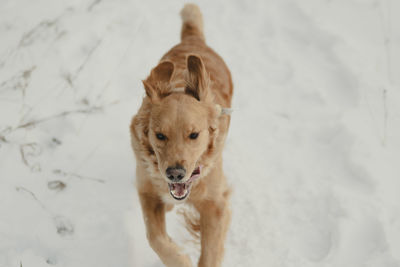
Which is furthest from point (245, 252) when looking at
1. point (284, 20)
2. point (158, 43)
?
point (284, 20)

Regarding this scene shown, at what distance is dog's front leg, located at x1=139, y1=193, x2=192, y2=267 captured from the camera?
2816 mm

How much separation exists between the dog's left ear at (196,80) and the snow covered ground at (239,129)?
118 cm

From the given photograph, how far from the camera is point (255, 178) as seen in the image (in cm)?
373

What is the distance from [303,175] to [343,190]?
36cm

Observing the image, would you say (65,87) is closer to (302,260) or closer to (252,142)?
(252,142)

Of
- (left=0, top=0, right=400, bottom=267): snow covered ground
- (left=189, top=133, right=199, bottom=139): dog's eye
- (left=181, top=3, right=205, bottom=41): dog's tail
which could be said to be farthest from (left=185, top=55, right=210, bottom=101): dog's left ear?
(left=181, top=3, right=205, bottom=41): dog's tail

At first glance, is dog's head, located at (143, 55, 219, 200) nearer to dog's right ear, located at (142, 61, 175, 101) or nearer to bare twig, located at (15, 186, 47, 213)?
dog's right ear, located at (142, 61, 175, 101)

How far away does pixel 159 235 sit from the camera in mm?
2895

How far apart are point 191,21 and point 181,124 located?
197 centimetres

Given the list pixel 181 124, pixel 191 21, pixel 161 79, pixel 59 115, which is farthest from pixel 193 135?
pixel 191 21

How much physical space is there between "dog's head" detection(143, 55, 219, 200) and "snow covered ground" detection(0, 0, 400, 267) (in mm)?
917

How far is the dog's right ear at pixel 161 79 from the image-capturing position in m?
2.79

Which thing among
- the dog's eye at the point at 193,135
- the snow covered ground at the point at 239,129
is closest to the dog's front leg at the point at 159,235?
the snow covered ground at the point at 239,129

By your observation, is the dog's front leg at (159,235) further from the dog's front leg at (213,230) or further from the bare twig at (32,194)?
the bare twig at (32,194)
